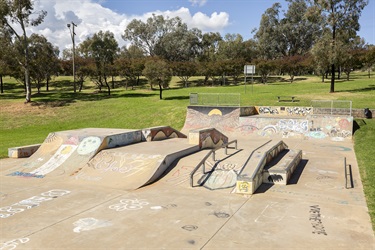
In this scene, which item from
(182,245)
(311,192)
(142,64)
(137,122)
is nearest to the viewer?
(182,245)

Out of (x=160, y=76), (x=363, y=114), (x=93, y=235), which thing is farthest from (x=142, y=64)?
(x=93, y=235)

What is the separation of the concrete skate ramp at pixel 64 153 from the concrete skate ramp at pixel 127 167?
0.53 meters

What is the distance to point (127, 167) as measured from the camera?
13.3 meters

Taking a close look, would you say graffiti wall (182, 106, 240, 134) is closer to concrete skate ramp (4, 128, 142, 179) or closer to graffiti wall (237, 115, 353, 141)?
graffiti wall (237, 115, 353, 141)

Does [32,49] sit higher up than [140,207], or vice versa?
[32,49]

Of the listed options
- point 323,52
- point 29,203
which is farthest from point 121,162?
point 323,52

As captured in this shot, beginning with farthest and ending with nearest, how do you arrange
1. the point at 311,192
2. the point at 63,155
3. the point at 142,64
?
the point at 142,64
the point at 63,155
the point at 311,192

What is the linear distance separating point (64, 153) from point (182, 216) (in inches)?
336

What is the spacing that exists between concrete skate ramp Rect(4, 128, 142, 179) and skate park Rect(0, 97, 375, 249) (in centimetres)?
5

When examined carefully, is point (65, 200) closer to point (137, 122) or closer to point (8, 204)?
point (8, 204)

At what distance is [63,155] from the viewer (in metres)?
14.8

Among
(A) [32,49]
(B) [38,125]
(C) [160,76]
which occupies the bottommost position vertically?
(B) [38,125]

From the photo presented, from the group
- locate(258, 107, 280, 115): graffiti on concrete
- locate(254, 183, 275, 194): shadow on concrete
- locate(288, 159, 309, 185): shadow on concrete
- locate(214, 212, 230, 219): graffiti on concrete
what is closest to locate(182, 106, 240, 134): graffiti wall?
locate(258, 107, 280, 115): graffiti on concrete

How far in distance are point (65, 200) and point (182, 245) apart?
491 cm
